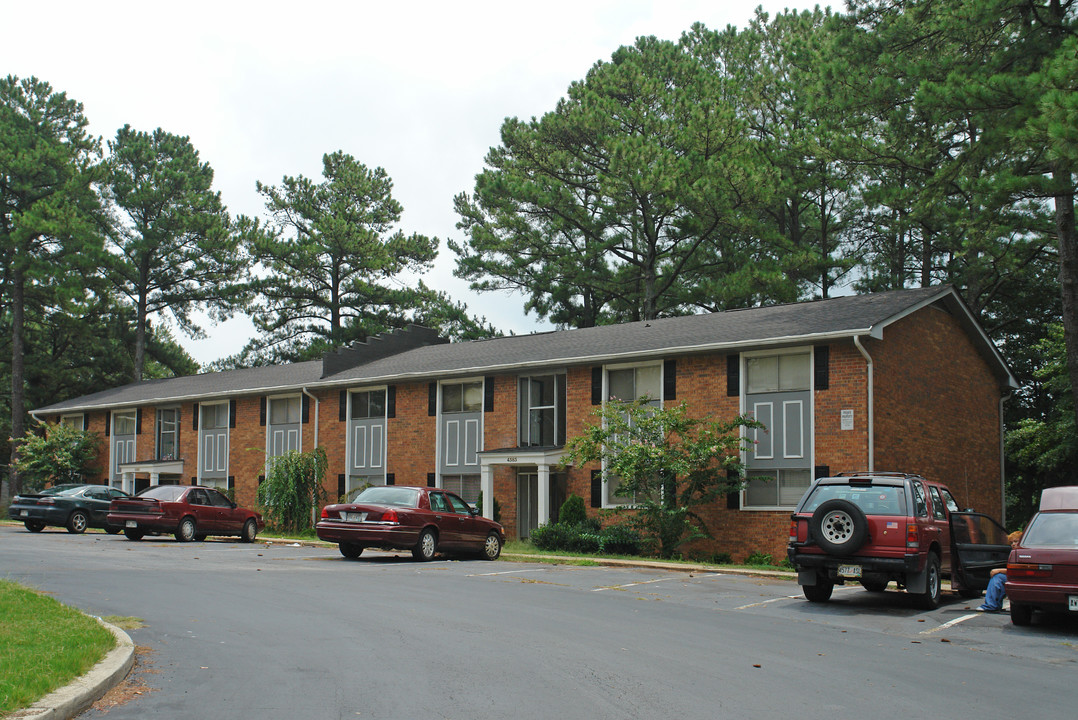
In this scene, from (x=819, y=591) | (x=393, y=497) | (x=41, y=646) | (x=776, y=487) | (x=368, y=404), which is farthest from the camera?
(x=368, y=404)

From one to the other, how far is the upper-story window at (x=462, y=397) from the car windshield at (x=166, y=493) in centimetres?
797

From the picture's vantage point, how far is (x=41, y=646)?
8.18m

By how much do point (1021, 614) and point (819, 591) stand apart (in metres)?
2.88

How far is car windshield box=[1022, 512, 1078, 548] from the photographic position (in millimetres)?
12195

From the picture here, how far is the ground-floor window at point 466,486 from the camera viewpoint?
28953 mm

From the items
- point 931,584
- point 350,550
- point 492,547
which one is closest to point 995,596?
point 931,584

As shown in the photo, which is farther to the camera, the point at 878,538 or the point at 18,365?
the point at 18,365

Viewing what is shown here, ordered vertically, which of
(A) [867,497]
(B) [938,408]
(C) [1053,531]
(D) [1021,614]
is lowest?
(D) [1021,614]

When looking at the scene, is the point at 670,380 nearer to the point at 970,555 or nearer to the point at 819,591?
the point at 970,555

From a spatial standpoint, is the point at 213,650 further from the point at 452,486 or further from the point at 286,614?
the point at 452,486

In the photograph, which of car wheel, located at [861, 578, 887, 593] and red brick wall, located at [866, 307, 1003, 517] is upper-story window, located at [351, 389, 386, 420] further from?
car wheel, located at [861, 578, 887, 593]

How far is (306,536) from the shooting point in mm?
29922

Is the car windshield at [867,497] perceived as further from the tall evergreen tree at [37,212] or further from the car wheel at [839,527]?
the tall evergreen tree at [37,212]

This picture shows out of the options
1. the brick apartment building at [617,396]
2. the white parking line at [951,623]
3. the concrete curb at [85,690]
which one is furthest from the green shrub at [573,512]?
the concrete curb at [85,690]
